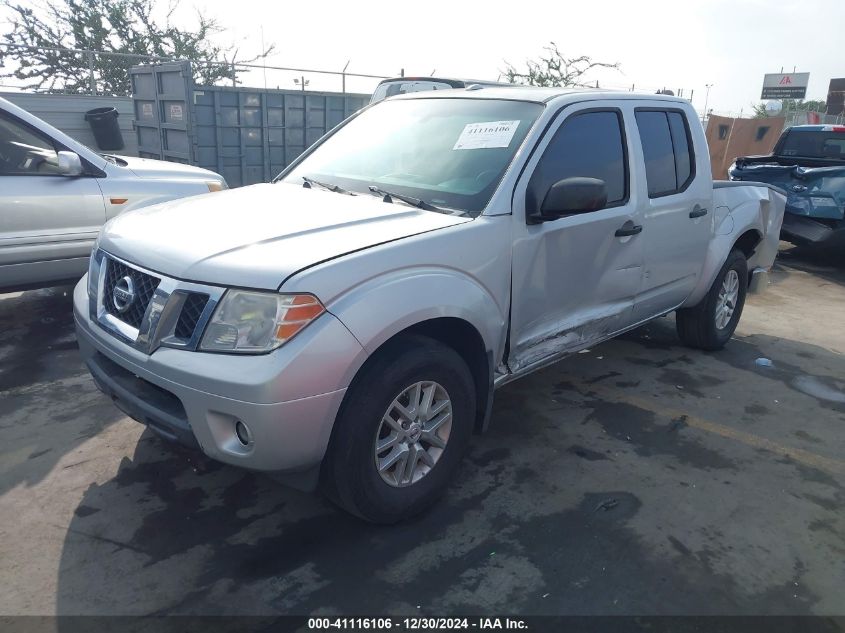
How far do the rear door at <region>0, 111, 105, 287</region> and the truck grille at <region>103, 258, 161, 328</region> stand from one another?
2516mm

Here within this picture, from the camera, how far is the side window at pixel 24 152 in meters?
4.95

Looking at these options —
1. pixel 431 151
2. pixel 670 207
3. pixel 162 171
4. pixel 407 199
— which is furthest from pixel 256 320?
pixel 162 171

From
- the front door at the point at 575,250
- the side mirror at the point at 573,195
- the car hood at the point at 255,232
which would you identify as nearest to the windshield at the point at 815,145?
the front door at the point at 575,250

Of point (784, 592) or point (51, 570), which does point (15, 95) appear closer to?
point (51, 570)

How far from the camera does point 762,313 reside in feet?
22.4

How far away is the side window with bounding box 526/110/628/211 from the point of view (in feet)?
10.9

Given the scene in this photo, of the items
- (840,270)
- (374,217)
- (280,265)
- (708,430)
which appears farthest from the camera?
(840,270)

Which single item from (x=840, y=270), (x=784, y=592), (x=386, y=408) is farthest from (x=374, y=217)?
(x=840, y=270)

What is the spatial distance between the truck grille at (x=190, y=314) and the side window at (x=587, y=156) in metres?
1.64

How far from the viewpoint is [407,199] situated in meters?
3.19

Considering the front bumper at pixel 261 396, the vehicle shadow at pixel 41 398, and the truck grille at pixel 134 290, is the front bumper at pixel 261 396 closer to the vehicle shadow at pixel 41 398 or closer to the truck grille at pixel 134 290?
the truck grille at pixel 134 290

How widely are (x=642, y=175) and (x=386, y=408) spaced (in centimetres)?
239

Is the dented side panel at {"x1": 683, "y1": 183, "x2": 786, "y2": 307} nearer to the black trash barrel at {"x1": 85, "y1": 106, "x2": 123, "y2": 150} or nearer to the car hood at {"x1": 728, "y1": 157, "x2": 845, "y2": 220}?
the car hood at {"x1": 728, "y1": 157, "x2": 845, "y2": 220}

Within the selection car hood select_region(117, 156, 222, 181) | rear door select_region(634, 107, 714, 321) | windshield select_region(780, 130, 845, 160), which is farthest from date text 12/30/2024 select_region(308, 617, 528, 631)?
windshield select_region(780, 130, 845, 160)
